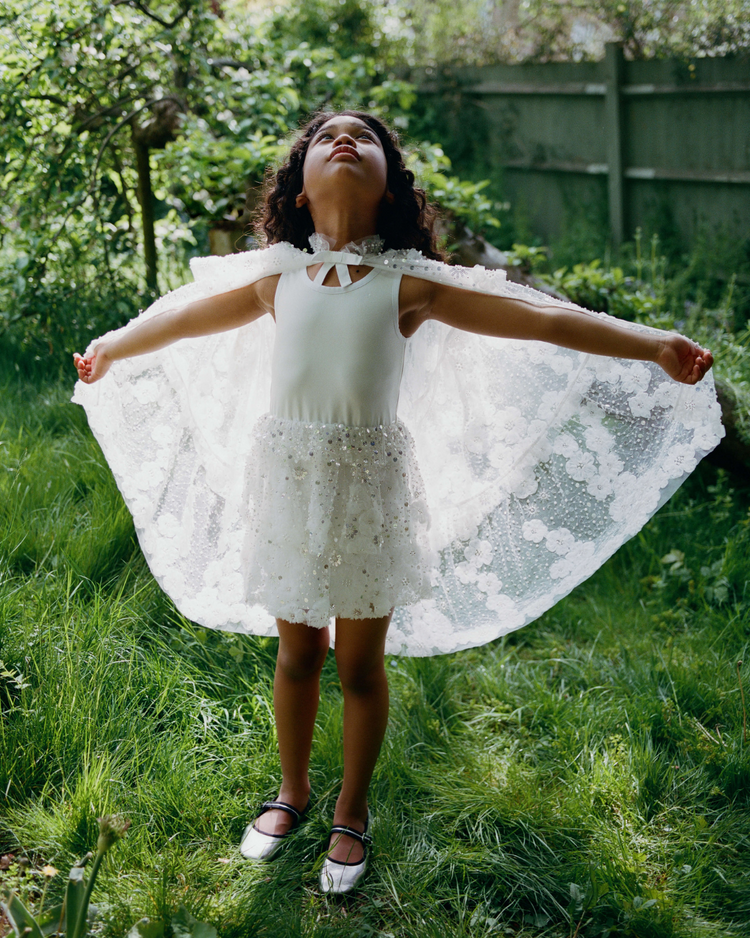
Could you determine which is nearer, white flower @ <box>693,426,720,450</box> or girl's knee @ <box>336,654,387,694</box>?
girl's knee @ <box>336,654,387,694</box>

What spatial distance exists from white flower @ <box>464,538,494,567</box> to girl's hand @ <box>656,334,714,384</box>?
69 centimetres

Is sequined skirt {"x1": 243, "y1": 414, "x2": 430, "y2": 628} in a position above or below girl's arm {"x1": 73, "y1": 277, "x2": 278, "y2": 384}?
below

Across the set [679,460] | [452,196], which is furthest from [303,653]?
[452,196]

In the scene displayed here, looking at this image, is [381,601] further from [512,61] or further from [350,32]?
[350,32]

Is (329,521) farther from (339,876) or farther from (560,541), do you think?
(339,876)

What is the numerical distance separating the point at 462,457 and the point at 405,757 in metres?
0.83

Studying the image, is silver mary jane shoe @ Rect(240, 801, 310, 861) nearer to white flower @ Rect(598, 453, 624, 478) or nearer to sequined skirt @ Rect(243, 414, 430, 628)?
sequined skirt @ Rect(243, 414, 430, 628)

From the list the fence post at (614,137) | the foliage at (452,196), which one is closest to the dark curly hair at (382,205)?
the foliage at (452,196)

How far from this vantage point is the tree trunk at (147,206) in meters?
4.20

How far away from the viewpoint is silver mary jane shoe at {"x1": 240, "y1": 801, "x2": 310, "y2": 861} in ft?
6.46

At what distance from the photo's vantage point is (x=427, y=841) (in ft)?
6.72

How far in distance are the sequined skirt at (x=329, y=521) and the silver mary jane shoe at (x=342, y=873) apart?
1.90 ft

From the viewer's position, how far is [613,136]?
5625mm

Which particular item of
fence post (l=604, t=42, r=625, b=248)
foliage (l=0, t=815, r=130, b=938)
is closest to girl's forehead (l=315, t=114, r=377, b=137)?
foliage (l=0, t=815, r=130, b=938)
